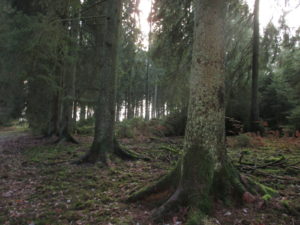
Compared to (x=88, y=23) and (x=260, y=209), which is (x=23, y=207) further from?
(x=88, y=23)

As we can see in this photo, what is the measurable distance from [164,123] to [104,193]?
31.9ft

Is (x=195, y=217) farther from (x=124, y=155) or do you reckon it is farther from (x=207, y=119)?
(x=124, y=155)

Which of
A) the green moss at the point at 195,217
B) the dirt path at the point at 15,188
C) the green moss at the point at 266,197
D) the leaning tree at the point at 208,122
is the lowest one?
the dirt path at the point at 15,188

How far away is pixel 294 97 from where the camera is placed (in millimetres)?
11477

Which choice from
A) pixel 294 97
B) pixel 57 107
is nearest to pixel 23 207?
pixel 57 107

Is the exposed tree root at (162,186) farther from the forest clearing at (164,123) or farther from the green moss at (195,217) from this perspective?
the green moss at (195,217)

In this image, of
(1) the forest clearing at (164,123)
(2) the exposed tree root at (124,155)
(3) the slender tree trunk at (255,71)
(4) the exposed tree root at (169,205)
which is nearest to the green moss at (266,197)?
(1) the forest clearing at (164,123)

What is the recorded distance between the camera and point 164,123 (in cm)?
1395

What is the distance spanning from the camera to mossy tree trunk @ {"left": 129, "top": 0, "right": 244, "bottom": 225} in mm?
3381

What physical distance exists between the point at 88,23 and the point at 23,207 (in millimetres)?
10396

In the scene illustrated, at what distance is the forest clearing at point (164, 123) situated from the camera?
3.41 metres

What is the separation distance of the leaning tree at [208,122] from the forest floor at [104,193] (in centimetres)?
33

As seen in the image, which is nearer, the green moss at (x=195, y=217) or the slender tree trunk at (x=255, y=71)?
the green moss at (x=195, y=217)

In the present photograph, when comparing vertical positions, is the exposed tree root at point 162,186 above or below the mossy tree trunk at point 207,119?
below
